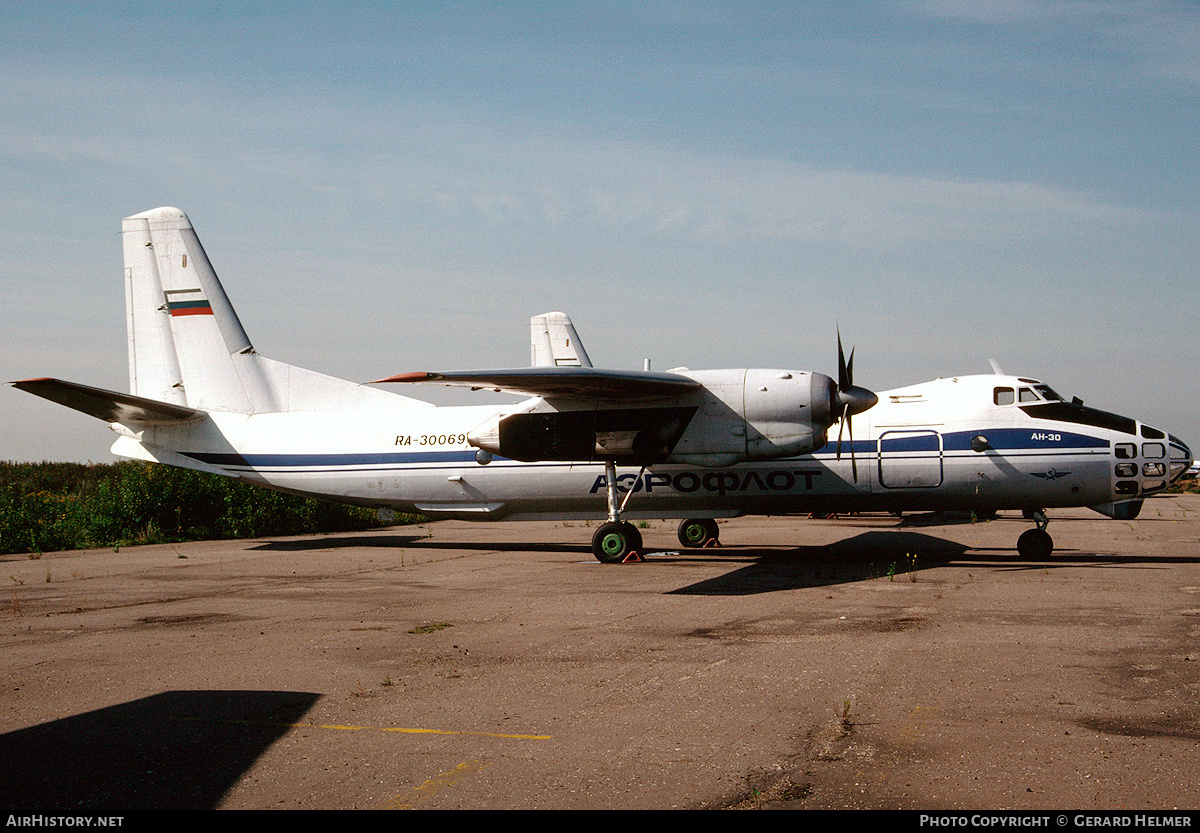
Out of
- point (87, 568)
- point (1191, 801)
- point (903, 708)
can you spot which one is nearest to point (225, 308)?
point (87, 568)

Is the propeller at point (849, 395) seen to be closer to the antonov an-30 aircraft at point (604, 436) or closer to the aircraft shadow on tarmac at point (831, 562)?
the antonov an-30 aircraft at point (604, 436)

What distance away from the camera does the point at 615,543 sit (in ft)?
58.7

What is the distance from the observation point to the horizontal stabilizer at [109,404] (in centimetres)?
1766

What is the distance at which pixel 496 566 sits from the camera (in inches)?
717

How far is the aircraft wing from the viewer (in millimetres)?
14664

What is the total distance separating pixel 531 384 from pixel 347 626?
20.6 ft

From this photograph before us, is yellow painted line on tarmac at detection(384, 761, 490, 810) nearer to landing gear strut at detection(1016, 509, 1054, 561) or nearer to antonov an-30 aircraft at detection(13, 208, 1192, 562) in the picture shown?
antonov an-30 aircraft at detection(13, 208, 1192, 562)

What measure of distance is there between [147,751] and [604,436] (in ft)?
39.8

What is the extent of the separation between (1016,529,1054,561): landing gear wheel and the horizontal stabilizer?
62.6ft

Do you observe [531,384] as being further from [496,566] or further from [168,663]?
[168,663]

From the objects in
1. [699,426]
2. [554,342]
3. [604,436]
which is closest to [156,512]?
[554,342]

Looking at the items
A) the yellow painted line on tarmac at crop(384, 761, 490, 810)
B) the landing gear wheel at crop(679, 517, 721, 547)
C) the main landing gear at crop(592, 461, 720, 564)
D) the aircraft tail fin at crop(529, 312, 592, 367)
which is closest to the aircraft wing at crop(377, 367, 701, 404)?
the main landing gear at crop(592, 461, 720, 564)

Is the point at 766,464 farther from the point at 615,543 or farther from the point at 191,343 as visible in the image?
the point at 191,343

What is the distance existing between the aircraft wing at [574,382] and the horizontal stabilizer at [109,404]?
8199 mm
